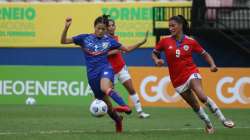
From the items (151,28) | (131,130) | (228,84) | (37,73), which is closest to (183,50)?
(131,130)

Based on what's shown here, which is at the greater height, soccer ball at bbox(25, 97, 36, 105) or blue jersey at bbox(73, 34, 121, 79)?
blue jersey at bbox(73, 34, 121, 79)

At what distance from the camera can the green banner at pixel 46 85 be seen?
26.6 meters

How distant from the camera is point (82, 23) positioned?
31031 millimetres

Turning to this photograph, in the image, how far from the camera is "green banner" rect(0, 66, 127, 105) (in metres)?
26.6

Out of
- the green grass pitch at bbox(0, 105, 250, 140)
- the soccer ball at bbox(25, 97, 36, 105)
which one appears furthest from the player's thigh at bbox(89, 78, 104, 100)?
the soccer ball at bbox(25, 97, 36, 105)

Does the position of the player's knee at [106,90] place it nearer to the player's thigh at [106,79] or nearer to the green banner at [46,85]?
the player's thigh at [106,79]

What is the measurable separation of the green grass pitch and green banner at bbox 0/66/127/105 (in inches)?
84.9

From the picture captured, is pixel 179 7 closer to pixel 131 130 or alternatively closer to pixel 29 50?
pixel 29 50

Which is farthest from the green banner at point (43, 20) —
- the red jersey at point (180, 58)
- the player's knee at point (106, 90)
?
the player's knee at point (106, 90)

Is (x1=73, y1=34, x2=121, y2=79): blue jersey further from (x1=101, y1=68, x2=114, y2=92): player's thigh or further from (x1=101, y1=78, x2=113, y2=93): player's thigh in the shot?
(x1=101, y1=78, x2=113, y2=93): player's thigh

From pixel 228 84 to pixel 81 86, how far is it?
4.59 metres

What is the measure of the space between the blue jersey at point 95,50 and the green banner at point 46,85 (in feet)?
36.4

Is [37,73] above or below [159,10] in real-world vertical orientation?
below

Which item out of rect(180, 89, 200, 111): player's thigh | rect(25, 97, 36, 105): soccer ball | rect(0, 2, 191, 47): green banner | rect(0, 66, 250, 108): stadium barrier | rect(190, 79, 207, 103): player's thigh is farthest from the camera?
rect(0, 2, 191, 47): green banner
